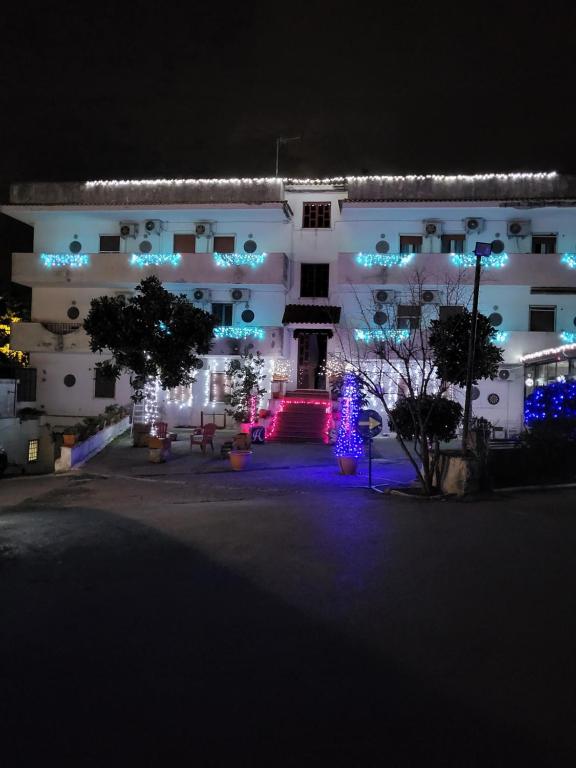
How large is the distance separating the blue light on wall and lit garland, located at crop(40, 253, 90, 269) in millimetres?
2353

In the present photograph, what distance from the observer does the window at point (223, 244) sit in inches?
1121

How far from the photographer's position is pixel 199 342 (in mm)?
20875

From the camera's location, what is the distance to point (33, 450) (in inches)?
1075

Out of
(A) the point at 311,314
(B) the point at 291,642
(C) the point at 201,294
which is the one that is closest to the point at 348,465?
(B) the point at 291,642

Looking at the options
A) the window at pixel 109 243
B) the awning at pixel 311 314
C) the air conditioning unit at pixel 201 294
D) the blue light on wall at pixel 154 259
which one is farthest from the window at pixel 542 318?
the window at pixel 109 243

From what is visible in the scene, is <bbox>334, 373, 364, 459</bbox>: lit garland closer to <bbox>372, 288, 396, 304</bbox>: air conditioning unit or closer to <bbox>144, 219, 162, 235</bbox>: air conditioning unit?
<bbox>372, 288, 396, 304</bbox>: air conditioning unit

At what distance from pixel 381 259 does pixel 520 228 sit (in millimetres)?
6468

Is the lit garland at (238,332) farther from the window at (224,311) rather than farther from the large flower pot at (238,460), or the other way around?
the large flower pot at (238,460)

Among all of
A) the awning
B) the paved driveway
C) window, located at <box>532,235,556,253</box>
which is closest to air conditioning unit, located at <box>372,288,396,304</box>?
the awning

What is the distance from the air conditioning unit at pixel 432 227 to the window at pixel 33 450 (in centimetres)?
2056

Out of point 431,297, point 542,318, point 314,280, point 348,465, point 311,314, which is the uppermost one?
point 314,280

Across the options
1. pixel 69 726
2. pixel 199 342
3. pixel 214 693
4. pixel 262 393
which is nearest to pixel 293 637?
pixel 214 693

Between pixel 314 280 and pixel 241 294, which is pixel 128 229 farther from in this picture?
pixel 314 280

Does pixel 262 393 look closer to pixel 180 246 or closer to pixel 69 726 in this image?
pixel 180 246
